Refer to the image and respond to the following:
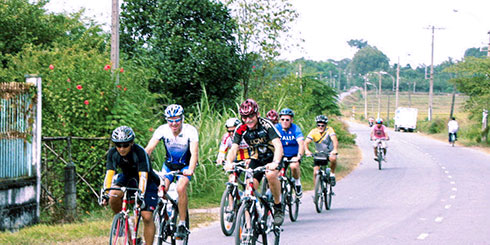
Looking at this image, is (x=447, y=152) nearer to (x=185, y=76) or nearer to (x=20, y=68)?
(x=185, y=76)

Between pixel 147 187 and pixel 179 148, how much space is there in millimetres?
1171

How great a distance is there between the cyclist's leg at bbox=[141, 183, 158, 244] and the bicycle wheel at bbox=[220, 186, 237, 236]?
2301mm

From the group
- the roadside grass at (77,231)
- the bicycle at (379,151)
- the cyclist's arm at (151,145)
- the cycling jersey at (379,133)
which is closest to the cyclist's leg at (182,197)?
the cyclist's arm at (151,145)

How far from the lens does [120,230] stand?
7004mm

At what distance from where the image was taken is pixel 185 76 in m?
20.0

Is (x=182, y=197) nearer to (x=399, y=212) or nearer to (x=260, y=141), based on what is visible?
(x=260, y=141)

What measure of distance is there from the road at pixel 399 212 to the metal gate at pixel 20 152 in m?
2.78

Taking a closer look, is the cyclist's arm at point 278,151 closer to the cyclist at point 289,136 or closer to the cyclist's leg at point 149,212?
the cyclist's leg at point 149,212

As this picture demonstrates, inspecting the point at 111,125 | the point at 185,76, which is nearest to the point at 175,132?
the point at 111,125

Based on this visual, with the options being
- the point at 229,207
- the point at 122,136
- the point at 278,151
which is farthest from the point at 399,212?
the point at 122,136

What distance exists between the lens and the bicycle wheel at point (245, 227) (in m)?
7.73

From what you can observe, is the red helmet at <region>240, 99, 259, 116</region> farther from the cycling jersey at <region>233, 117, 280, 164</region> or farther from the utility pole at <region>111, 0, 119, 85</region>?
the utility pole at <region>111, 0, 119, 85</region>

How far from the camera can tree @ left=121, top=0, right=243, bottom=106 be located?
19812 millimetres

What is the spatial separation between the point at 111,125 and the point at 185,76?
757 cm
